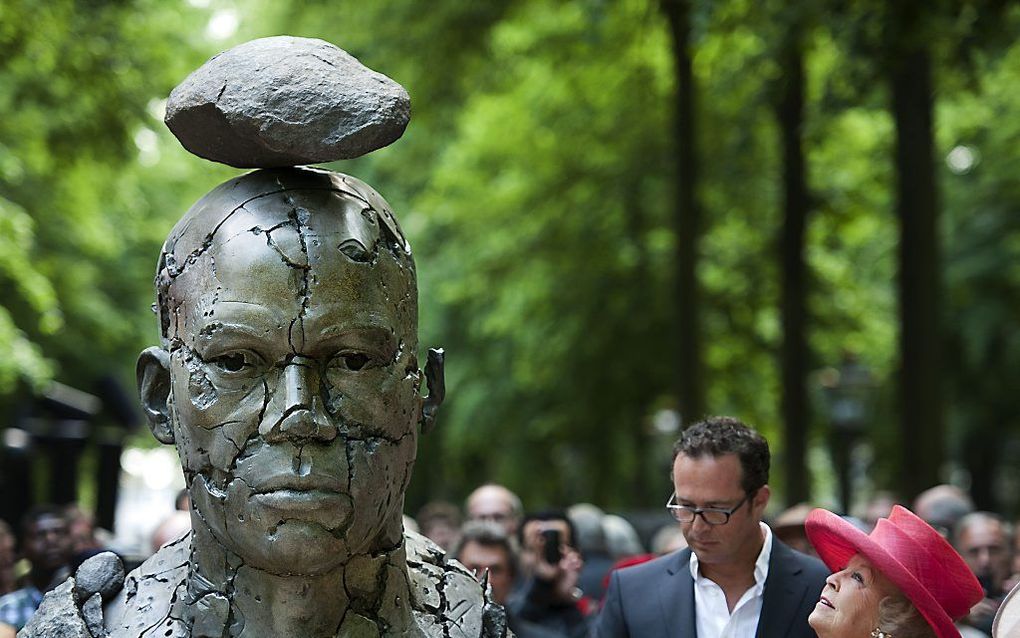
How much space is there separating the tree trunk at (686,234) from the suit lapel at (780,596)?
34.8 feet

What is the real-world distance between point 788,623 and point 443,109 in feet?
45.0

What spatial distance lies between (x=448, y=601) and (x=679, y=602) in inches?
52.2

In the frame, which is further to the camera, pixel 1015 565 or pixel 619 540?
pixel 619 540

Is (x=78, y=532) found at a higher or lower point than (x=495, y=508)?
lower

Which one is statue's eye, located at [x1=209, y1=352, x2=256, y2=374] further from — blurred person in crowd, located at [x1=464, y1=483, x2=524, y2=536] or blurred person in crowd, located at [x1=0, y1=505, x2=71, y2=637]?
blurred person in crowd, located at [x1=464, y1=483, x2=524, y2=536]

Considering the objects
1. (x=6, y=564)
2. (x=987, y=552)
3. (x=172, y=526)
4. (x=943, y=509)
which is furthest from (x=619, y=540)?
(x=172, y=526)

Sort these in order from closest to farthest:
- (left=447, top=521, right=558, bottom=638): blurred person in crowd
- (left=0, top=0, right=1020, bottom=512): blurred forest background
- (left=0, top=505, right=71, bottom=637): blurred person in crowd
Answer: (left=447, top=521, right=558, bottom=638): blurred person in crowd → (left=0, top=505, right=71, bottom=637): blurred person in crowd → (left=0, top=0, right=1020, bottom=512): blurred forest background

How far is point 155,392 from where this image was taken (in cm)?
415

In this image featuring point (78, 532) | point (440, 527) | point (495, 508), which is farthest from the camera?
point (440, 527)

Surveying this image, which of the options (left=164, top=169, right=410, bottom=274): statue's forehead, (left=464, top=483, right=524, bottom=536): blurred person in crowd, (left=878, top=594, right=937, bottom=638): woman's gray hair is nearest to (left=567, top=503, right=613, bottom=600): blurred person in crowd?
(left=464, top=483, right=524, bottom=536): blurred person in crowd

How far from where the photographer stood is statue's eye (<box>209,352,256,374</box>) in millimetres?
3859

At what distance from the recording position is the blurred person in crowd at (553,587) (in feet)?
25.8

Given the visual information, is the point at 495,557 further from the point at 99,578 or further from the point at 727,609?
the point at 99,578

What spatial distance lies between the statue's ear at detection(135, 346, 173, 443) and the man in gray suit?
2.01 m
